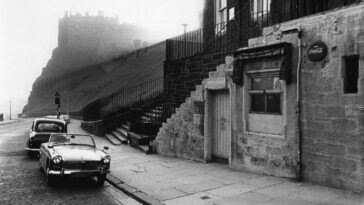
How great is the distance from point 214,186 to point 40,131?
29.1 ft

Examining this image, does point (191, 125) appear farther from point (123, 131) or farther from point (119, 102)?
point (119, 102)

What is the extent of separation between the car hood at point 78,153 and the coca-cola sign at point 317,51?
604cm

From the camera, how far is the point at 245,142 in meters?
9.79

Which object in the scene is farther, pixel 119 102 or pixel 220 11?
pixel 119 102

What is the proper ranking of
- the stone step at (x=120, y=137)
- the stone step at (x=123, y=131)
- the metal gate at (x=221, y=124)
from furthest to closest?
the stone step at (x=123, y=131) → the stone step at (x=120, y=137) → the metal gate at (x=221, y=124)

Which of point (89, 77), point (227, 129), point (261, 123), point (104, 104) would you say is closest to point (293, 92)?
point (261, 123)

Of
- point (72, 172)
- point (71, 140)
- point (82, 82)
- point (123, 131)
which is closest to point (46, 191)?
point (72, 172)

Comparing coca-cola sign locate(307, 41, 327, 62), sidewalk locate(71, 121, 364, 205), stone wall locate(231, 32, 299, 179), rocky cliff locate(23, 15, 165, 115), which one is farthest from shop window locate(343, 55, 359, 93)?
rocky cliff locate(23, 15, 165, 115)

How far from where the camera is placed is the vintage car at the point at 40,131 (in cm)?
1366

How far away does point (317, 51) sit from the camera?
7898 millimetres

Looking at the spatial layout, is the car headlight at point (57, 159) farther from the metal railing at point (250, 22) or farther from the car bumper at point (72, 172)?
the metal railing at point (250, 22)

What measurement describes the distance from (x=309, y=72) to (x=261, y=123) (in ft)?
6.75

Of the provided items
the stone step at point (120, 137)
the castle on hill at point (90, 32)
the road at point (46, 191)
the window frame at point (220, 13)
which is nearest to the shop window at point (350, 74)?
the road at point (46, 191)

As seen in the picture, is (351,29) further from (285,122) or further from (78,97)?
(78,97)
